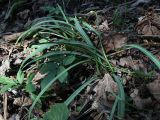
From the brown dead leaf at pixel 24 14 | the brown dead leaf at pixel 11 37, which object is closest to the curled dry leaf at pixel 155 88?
the brown dead leaf at pixel 11 37

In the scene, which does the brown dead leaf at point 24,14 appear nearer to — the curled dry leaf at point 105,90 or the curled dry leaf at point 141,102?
the curled dry leaf at point 105,90

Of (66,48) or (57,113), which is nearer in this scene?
(57,113)

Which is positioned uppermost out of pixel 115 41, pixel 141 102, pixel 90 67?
pixel 115 41

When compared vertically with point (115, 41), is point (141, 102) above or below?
below

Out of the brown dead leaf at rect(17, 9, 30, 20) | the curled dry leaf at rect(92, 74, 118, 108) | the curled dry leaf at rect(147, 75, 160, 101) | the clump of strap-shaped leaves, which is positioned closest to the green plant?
the clump of strap-shaped leaves

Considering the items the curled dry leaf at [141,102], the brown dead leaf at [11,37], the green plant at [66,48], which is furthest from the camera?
the brown dead leaf at [11,37]

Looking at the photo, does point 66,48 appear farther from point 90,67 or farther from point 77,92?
point 77,92

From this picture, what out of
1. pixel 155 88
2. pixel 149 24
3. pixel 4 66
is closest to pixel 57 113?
pixel 155 88

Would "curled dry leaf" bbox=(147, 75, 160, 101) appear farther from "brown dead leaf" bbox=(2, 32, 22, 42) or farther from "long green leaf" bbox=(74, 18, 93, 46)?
"brown dead leaf" bbox=(2, 32, 22, 42)
